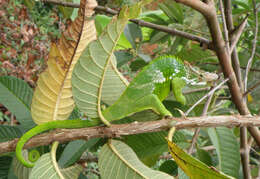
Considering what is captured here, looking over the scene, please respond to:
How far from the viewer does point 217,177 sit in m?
0.42

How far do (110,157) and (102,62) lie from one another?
0.84 ft

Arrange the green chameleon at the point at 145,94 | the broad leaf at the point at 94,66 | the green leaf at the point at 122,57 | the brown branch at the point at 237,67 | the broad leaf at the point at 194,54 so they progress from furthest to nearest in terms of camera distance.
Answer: the broad leaf at the point at 194,54 → the green leaf at the point at 122,57 → the brown branch at the point at 237,67 → the green chameleon at the point at 145,94 → the broad leaf at the point at 94,66

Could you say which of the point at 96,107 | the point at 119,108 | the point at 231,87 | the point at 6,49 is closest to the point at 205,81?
the point at 231,87

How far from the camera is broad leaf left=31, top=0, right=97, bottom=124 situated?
21.5 inches

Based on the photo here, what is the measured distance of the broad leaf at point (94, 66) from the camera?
0.54 metres

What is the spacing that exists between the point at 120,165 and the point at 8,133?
1.40ft

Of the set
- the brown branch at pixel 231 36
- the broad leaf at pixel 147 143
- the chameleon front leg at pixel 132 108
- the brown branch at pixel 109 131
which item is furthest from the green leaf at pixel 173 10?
the brown branch at pixel 109 131

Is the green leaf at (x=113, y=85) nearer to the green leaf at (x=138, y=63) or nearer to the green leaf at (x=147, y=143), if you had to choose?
the green leaf at (x=147, y=143)

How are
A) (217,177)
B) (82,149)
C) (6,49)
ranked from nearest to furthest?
(217,177) → (82,149) → (6,49)

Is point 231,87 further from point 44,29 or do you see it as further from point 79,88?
point 44,29

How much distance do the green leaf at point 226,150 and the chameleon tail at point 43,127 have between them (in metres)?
0.53

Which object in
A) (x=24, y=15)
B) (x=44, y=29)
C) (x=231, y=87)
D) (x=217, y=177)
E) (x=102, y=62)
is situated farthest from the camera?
(x=44, y=29)

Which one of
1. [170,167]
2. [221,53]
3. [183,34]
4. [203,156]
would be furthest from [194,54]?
[170,167]

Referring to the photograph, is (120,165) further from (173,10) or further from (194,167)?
(173,10)
